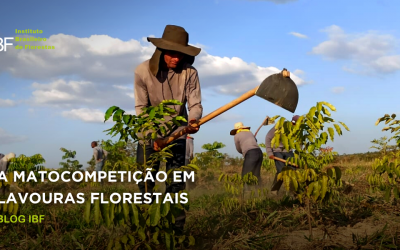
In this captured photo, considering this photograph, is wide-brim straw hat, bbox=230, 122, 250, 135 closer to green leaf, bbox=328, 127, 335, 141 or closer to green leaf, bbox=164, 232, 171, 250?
green leaf, bbox=328, 127, 335, 141

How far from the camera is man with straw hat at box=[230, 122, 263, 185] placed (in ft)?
28.2

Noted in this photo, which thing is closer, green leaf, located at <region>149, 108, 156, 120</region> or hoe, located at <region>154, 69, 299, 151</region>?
green leaf, located at <region>149, 108, 156, 120</region>

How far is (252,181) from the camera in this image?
20.1 ft

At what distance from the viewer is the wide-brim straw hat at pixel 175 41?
12.7 feet

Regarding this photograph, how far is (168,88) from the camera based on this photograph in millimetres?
4207

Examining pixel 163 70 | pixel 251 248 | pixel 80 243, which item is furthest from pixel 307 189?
pixel 80 243

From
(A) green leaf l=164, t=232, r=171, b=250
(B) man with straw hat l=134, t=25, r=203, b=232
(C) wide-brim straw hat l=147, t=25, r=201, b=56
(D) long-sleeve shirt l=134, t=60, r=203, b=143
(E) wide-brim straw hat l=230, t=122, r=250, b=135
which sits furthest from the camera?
(E) wide-brim straw hat l=230, t=122, r=250, b=135

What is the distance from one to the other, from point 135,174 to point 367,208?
3171 mm

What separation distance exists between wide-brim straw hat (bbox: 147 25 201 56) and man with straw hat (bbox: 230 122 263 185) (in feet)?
16.1

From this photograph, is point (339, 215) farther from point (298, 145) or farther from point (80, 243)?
point (80, 243)

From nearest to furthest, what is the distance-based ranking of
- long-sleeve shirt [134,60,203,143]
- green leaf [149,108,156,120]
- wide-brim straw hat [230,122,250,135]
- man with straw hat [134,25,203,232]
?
green leaf [149,108,156,120] < man with straw hat [134,25,203,232] < long-sleeve shirt [134,60,203,143] < wide-brim straw hat [230,122,250,135]

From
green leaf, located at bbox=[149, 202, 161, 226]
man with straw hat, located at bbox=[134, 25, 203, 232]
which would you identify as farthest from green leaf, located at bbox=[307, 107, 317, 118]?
green leaf, located at bbox=[149, 202, 161, 226]

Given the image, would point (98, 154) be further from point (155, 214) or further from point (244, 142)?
point (155, 214)

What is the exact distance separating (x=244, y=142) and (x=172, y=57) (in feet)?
16.4
